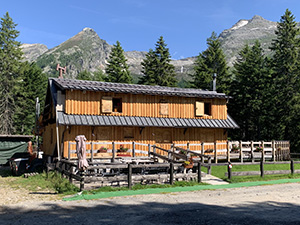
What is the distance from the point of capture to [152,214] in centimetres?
1042

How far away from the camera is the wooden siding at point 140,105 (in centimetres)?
2405

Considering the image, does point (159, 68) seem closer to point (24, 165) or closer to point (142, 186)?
point (24, 165)

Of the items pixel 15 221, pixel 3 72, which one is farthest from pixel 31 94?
pixel 15 221

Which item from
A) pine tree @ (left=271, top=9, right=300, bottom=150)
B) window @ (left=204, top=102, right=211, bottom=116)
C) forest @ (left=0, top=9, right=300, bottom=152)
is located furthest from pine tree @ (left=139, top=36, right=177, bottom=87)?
window @ (left=204, top=102, right=211, bottom=116)

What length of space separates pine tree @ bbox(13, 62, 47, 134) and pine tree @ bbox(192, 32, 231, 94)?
28575 millimetres

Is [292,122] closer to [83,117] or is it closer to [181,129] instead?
[181,129]

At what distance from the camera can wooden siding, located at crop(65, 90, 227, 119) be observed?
24.0 meters

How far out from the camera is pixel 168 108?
27.2 meters

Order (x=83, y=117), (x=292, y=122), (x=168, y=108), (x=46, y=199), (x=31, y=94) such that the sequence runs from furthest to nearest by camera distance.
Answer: (x=31, y=94), (x=292, y=122), (x=168, y=108), (x=83, y=117), (x=46, y=199)

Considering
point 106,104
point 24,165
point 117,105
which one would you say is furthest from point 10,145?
point 106,104

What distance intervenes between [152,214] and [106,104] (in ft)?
50.6

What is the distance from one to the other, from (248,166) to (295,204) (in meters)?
12.3

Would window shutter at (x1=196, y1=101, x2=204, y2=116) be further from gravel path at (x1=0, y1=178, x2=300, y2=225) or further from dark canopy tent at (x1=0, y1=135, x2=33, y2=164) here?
dark canopy tent at (x1=0, y1=135, x2=33, y2=164)

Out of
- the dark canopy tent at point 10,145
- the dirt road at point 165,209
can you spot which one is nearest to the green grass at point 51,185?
the dirt road at point 165,209
